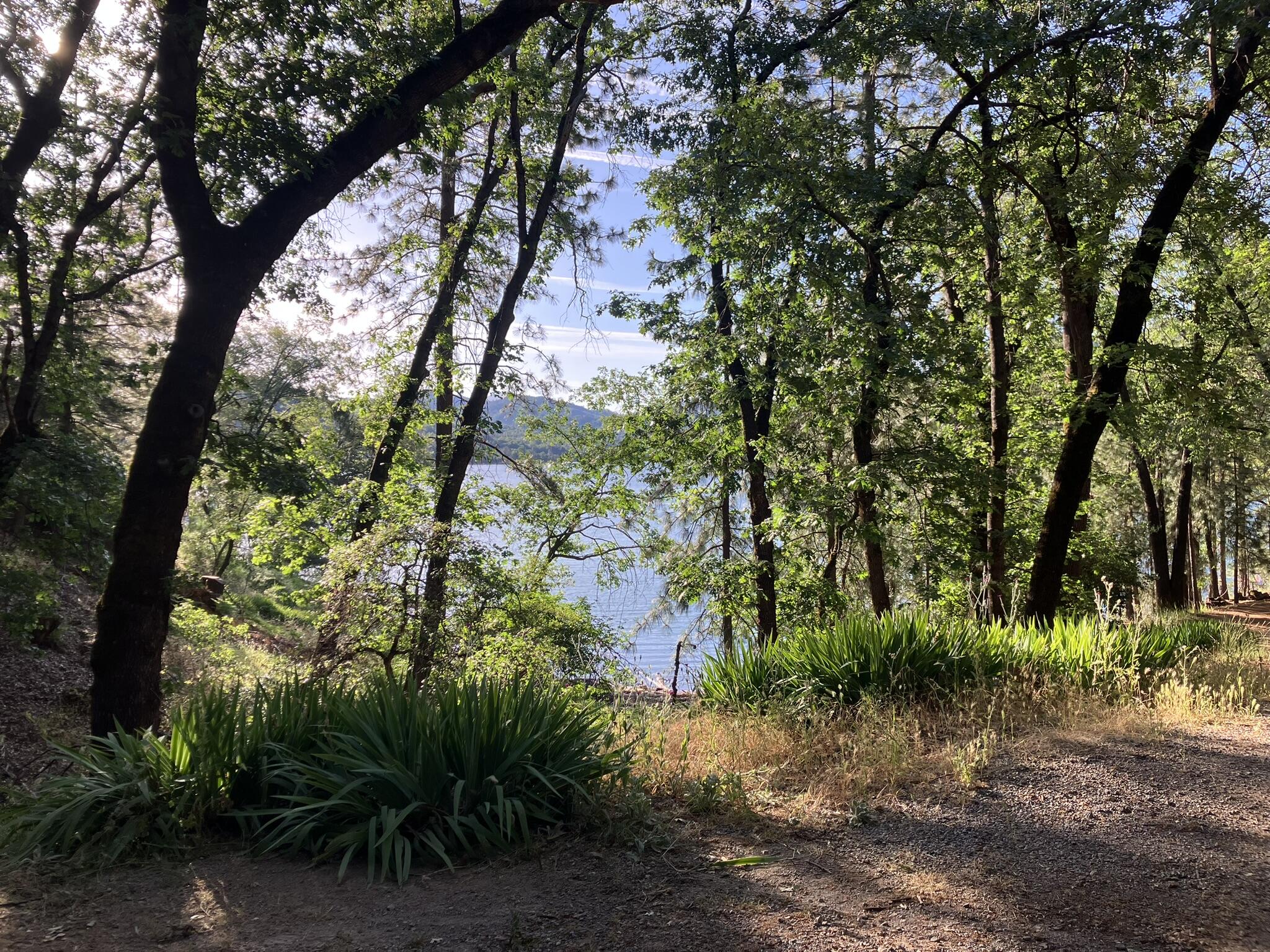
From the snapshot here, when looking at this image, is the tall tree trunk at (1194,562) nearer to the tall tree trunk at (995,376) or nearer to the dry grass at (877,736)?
the tall tree trunk at (995,376)

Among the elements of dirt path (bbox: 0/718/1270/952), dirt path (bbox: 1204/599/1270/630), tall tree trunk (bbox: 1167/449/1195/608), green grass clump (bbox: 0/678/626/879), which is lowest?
dirt path (bbox: 0/718/1270/952)

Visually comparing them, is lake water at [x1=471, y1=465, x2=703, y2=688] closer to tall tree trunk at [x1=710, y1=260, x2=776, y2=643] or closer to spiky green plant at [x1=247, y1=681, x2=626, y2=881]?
tall tree trunk at [x1=710, y1=260, x2=776, y2=643]

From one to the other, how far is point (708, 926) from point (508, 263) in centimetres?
1321

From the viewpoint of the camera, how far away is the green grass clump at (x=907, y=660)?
21.8 feet

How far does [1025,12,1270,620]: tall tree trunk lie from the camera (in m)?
8.93

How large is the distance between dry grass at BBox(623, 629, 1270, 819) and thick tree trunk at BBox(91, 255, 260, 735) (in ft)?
12.4

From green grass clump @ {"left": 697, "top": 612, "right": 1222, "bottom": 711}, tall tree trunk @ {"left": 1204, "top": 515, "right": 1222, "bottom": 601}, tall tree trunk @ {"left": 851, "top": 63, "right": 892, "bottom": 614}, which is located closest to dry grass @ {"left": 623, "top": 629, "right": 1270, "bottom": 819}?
green grass clump @ {"left": 697, "top": 612, "right": 1222, "bottom": 711}

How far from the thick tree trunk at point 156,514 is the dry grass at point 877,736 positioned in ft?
12.4

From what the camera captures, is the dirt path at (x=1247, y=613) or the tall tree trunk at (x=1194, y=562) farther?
the tall tree trunk at (x=1194, y=562)

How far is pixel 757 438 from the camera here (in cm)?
1374

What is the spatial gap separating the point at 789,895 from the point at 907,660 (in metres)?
3.79

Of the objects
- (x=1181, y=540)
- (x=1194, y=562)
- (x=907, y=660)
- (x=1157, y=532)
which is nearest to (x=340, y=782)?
(x=907, y=660)

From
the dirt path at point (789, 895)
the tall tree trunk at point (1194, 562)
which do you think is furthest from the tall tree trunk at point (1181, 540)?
the dirt path at point (789, 895)

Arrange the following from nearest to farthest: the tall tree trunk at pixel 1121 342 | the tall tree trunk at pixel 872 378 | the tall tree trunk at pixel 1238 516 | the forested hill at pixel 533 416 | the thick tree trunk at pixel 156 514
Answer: the thick tree trunk at pixel 156 514 < the tall tree trunk at pixel 1121 342 < the tall tree trunk at pixel 872 378 < the forested hill at pixel 533 416 < the tall tree trunk at pixel 1238 516
